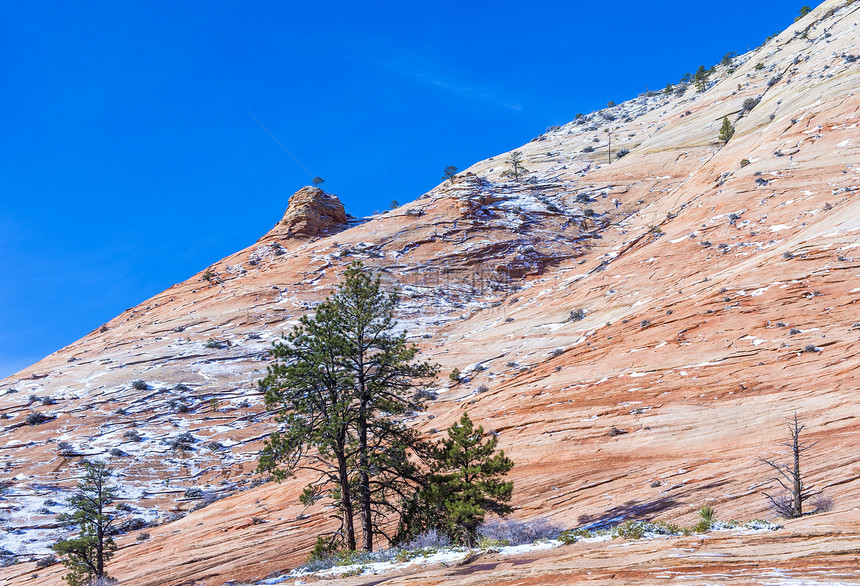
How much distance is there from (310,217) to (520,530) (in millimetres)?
61586

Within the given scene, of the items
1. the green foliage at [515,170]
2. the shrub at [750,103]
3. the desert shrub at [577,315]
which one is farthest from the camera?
the green foliage at [515,170]

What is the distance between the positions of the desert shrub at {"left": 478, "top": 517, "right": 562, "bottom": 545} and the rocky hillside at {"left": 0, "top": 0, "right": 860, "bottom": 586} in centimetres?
128

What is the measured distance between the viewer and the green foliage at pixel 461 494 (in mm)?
16125

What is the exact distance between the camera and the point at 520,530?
50.2 ft

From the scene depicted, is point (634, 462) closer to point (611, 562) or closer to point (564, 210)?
point (611, 562)

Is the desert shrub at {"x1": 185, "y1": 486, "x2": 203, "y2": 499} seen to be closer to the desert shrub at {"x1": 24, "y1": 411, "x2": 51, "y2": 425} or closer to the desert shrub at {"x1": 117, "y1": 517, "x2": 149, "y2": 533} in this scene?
the desert shrub at {"x1": 117, "y1": 517, "x2": 149, "y2": 533}

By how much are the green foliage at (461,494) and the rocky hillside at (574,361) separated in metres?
2.81

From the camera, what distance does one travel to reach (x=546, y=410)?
951 inches

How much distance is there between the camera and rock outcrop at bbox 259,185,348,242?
70.6 meters

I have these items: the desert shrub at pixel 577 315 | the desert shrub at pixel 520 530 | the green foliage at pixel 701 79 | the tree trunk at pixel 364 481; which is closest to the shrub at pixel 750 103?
the green foliage at pixel 701 79

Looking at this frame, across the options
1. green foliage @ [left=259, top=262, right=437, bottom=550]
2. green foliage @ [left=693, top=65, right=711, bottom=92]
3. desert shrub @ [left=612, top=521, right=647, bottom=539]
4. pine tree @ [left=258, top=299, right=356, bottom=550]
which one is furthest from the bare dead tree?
green foliage @ [left=693, top=65, right=711, bottom=92]

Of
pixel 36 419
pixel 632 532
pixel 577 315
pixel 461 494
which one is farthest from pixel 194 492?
pixel 632 532

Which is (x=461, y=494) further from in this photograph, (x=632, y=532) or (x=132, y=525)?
(x=132, y=525)

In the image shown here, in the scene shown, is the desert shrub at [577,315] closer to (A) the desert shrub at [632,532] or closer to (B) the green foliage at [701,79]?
(A) the desert shrub at [632,532]
